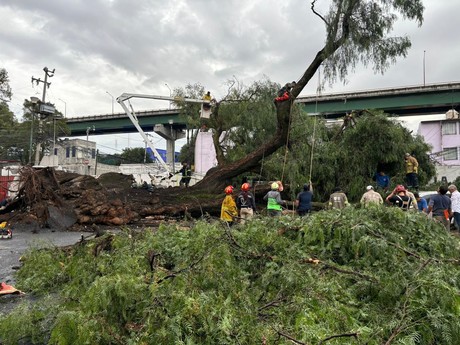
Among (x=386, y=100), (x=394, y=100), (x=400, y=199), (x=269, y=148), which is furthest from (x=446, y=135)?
(x=400, y=199)

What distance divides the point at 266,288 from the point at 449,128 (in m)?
39.1

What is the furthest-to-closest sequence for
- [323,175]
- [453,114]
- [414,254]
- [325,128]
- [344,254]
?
[453,114] < [325,128] < [323,175] < [344,254] < [414,254]

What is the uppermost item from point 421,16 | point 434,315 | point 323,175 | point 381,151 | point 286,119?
point 421,16

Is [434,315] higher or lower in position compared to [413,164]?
lower

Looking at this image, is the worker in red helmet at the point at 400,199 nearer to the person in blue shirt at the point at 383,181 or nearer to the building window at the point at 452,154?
the person in blue shirt at the point at 383,181

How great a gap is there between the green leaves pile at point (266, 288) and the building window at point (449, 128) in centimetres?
3640

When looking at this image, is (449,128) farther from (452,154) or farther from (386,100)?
(386,100)

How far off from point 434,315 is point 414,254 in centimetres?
120

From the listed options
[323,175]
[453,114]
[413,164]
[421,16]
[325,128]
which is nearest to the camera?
[421,16]

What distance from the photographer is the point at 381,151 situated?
39.4 feet

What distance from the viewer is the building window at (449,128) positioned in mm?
35647

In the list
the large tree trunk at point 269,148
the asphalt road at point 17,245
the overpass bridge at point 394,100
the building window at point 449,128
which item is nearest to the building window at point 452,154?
the building window at point 449,128

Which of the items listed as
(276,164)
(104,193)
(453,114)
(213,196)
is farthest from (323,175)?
(453,114)

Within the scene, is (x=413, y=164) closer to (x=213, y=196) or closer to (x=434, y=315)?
(x=213, y=196)
